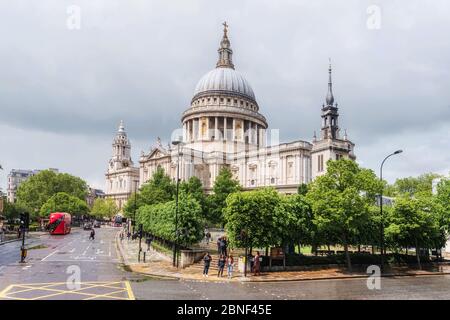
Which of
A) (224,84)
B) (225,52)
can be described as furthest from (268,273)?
(225,52)

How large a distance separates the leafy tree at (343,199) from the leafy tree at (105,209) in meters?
110

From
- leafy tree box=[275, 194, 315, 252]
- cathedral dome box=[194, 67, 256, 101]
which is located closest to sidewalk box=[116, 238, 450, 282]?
leafy tree box=[275, 194, 315, 252]

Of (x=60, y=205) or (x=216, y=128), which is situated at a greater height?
(x=216, y=128)

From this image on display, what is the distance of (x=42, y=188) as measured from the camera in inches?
4833

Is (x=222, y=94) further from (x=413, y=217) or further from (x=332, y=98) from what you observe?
(x=413, y=217)

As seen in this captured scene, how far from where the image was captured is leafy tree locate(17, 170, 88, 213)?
392ft

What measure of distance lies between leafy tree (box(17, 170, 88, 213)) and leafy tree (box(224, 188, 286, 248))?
10025 cm

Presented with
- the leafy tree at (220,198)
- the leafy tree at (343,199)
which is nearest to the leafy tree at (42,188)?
the leafy tree at (220,198)

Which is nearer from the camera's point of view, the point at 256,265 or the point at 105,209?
the point at 256,265

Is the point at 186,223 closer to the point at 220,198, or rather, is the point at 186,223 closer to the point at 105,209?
the point at 220,198

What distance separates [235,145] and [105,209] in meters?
50.7

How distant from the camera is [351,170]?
107 feet

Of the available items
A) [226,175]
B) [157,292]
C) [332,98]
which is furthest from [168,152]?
[157,292]

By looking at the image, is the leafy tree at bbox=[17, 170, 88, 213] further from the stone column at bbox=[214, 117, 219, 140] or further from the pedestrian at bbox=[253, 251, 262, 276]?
the pedestrian at bbox=[253, 251, 262, 276]
